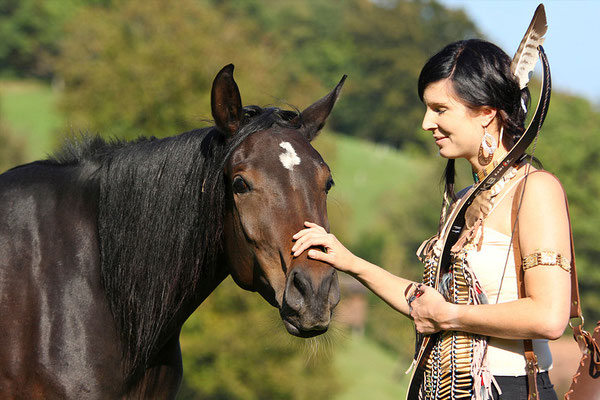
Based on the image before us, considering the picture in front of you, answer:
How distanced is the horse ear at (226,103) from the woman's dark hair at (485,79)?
108 centimetres

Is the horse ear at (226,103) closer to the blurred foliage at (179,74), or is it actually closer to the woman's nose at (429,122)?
the blurred foliage at (179,74)

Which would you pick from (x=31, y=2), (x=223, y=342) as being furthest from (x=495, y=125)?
(x=31, y=2)

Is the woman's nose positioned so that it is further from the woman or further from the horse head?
the horse head

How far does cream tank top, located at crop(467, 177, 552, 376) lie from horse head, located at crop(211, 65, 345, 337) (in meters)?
0.71

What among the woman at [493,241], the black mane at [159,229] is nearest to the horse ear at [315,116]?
the black mane at [159,229]

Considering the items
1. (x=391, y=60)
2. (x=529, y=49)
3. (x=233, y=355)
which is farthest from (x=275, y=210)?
(x=391, y=60)

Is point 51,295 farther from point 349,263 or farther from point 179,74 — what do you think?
point 179,74

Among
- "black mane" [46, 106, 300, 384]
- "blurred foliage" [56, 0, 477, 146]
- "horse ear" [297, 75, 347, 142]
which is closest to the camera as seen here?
"black mane" [46, 106, 300, 384]

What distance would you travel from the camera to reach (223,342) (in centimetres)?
2247

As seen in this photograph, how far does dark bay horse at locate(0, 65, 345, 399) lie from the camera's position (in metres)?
3.53

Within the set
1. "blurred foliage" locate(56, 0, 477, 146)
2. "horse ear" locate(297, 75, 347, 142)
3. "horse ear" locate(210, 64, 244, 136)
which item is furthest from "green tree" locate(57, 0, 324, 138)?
"horse ear" locate(210, 64, 244, 136)

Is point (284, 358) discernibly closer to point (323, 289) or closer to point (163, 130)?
point (163, 130)

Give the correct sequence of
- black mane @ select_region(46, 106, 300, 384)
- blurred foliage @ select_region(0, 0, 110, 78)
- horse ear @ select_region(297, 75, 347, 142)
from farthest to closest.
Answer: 1. blurred foliage @ select_region(0, 0, 110, 78)
2. horse ear @ select_region(297, 75, 347, 142)
3. black mane @ select_region(46, 106, 300, 384)

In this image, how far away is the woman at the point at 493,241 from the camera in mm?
2740
